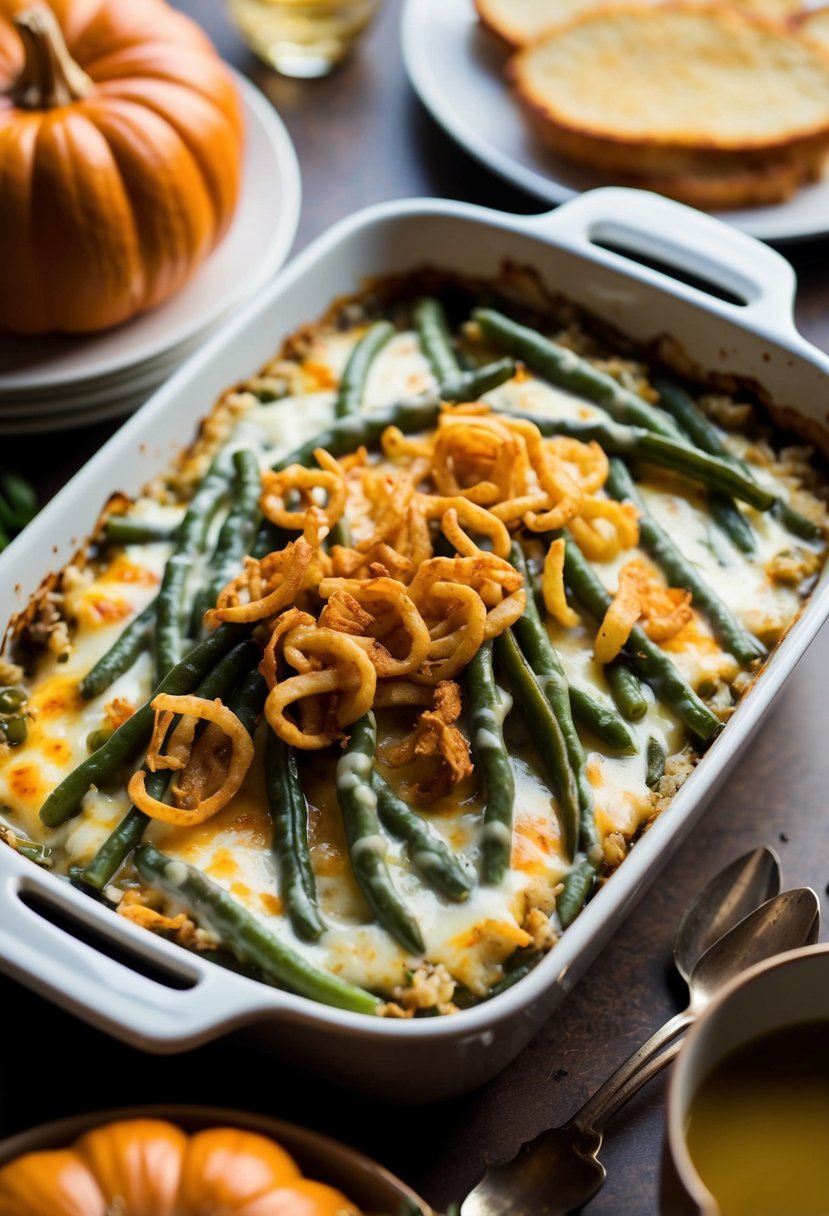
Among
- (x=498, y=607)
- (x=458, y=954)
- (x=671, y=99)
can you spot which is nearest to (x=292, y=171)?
(x=671, y=99)

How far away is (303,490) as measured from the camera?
10.6 ft

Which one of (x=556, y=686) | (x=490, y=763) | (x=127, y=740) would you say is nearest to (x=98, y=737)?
(x=127, y=740)

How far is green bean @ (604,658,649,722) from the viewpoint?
285 cm

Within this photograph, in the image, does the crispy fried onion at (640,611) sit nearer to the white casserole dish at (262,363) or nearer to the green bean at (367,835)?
the white casserole dish at (262,363)

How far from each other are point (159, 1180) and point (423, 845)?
74 centimetres

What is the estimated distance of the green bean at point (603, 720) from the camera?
2.80 m

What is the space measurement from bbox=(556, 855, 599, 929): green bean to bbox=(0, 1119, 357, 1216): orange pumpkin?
63cm

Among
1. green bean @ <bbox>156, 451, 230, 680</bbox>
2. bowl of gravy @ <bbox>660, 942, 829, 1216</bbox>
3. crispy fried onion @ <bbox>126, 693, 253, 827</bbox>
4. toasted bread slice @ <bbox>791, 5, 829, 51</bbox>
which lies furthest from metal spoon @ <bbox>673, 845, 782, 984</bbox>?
toasted bread slice @ <bbox>791, 5, 829, 51</bbox>

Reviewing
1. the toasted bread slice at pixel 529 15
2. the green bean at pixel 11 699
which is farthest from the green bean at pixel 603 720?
the toasted bread slice at pixel 529 15

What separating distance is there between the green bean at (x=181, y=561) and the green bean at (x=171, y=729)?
134 millimetres

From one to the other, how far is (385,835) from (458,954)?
0.90 ft

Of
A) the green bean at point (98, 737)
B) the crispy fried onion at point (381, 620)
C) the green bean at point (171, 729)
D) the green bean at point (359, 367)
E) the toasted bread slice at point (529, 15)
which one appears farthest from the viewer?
the toasted bread slice at point (529, 15)

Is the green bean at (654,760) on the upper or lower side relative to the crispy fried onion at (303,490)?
lower

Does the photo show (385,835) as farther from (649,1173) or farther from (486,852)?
(649,1173)
